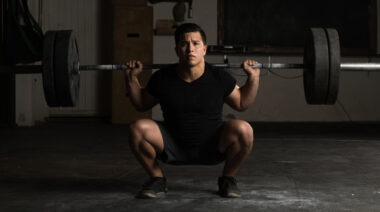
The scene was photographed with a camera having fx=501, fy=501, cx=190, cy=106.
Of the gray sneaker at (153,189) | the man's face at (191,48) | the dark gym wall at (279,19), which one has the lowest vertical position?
the gray sneaker at (153,189)

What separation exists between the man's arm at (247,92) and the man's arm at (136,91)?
33 cm

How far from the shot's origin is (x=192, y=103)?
6.68 feet

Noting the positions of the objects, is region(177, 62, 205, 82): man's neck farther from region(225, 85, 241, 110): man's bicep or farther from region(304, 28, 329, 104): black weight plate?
region(304, 28, 329, 104): black weight plate

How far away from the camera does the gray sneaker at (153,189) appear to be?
202 cm

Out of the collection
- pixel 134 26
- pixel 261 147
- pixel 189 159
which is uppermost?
pixel 134 26

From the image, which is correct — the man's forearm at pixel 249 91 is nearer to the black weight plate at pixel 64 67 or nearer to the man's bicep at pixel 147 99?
the man's bicep at pixel 147 99

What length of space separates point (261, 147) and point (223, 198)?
5.28ft

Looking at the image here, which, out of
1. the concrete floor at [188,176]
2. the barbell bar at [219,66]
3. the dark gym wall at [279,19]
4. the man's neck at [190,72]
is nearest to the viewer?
the concrete floor at [188,176]

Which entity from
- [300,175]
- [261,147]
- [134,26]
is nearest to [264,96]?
[134,26]

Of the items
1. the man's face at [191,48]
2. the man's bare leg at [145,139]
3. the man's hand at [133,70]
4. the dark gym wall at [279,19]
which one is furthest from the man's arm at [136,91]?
the dark gym wall at [279,19]

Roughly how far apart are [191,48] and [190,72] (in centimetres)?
11

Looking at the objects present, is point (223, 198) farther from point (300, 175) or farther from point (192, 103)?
point (300, 175)

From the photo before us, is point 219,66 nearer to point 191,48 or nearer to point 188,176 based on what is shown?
point 191,48

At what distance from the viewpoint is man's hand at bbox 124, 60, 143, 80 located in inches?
83.8
